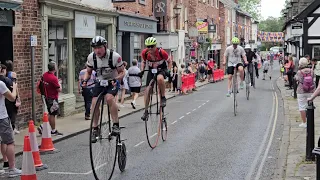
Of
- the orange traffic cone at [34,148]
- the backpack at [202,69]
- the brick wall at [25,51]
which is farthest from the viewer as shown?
the backpack at [202,69]

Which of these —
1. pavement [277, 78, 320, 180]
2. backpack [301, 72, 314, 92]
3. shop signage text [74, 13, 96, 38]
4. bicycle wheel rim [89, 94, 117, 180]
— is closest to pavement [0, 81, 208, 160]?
shop signage text [74, 13, 96, 38]

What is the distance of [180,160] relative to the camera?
10086 mm

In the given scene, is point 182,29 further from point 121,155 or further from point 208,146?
point 121,155

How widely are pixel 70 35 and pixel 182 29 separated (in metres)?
21.8

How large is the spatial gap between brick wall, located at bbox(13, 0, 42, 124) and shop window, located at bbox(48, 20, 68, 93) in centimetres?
157

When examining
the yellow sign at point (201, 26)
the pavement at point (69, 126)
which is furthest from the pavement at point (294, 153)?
the yellow sign at point (201, 26)

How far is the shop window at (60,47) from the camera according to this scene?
17859 millimetres

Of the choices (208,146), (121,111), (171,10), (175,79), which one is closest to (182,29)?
(171,10)

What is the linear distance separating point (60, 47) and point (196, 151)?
29.8 ft

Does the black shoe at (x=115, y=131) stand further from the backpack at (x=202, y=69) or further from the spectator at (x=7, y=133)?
the backpack at (x=202, y=69)

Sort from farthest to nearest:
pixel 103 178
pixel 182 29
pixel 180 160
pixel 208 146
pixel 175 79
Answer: pixel 182 29 < pixel 175 79 < pixel 208 146 < pixel 180 160 < pixel 103 178

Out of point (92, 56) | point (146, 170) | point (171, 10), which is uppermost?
point (171, 10)

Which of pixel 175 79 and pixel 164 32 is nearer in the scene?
pixel 175 79

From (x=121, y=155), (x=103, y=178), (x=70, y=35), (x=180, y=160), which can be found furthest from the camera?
(x=70, y=35)
